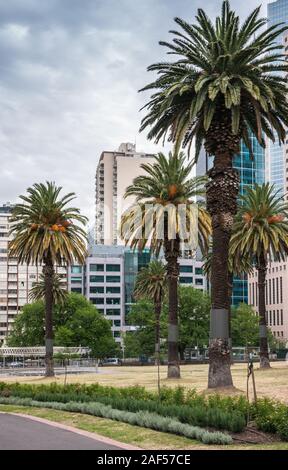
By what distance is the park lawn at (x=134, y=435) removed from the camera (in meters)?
16.6

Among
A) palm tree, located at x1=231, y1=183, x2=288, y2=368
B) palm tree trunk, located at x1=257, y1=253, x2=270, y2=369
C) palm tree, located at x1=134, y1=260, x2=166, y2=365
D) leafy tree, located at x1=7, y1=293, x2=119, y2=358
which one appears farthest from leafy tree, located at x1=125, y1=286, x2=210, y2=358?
palm tree, located at x1=231, y1=183, x2=288, y2=368

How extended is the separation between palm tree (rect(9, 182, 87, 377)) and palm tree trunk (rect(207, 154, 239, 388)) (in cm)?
2307

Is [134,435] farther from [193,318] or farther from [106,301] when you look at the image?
[106,301]

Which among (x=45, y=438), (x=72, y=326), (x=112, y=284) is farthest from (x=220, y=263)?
(x=112, y=284)

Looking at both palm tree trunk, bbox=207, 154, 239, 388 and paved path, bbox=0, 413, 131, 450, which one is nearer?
paved path, bbox=0, 413, 131, 450

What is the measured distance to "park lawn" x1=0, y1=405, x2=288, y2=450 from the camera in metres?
16.6

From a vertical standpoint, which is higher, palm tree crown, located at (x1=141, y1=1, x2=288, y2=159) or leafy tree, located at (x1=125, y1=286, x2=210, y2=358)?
palm tree crown, located at (x1=141, y1=1, x2=288, y2=159)

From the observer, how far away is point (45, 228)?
5572 cm

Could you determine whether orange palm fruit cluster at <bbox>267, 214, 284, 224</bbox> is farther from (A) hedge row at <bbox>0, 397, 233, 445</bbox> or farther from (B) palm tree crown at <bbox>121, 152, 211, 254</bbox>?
(A) hedge row at <bbox>0, 397, 233, 445</bbox>

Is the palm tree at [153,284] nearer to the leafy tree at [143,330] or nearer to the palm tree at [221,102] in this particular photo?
the leafy tree at [143,330]

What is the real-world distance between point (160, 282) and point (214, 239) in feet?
207
